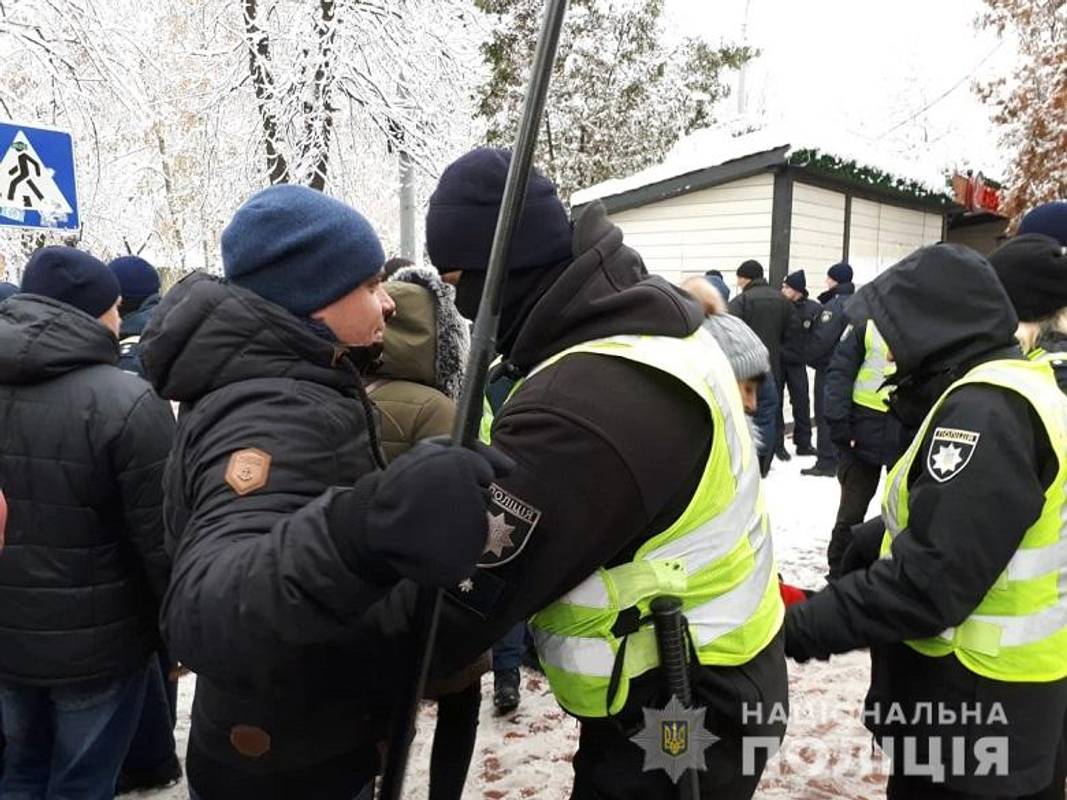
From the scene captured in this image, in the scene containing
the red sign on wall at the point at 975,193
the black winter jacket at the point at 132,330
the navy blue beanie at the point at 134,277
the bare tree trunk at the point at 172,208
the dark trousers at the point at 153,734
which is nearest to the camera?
the dark trousers at the point at 153,734

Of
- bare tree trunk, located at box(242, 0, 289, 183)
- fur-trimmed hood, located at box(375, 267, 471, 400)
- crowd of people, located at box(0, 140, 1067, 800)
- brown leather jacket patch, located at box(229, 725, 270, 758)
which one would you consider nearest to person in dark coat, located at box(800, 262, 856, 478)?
crowd of people, located at box(0, 140, 1067, 800)

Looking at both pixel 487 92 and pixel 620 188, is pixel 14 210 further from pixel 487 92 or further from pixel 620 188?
pixel 487 92

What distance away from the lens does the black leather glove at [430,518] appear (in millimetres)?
1041

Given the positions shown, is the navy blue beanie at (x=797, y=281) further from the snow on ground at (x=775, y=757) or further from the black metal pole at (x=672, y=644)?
the black metal pole at (x=672, y=644)

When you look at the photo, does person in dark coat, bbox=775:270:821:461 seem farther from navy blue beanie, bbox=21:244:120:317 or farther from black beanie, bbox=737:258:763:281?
navy blue beanie, bbox=21:244:120:317

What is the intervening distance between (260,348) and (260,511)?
425mm

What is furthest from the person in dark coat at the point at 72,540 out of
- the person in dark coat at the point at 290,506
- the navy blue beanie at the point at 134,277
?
the navy blue beanie at the point at 134,277

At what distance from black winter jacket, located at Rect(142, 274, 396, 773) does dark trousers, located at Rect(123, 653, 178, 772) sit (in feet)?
5.58

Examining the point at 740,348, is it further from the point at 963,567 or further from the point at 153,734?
the point at 153,734

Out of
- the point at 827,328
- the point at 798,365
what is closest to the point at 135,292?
the point at 827,328

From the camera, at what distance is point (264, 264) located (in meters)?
1.62

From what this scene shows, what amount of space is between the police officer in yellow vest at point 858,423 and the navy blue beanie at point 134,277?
4.51 meters

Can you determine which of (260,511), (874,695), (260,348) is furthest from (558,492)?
(874,695)

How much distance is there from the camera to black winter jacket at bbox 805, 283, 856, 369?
8.50 metres
